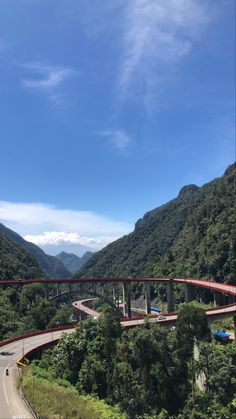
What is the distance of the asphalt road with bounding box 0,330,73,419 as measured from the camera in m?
31.5

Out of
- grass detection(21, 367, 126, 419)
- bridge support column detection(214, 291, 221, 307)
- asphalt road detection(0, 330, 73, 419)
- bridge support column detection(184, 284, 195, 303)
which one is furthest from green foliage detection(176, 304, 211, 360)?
bridge support column detection(184, 284, 195, 303)

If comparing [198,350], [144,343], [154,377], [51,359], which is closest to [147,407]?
[154,377]

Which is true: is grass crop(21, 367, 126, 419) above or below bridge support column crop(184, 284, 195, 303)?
below

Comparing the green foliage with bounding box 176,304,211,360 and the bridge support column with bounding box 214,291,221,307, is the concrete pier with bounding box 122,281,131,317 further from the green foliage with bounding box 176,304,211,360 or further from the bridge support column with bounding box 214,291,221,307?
the green foliage with bounding box 176,304,211,360

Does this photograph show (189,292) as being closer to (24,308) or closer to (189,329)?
(24,308)

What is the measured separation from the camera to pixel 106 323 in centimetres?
5206

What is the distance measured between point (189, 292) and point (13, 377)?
86.4 meters

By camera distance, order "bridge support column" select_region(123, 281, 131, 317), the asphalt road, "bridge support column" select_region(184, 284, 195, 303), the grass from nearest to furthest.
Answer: the grass → the asphalt road → "bridge support column" select_region(184, 284, 195, 303) → "bridge support column" select_region(123, 281, 131, 317)

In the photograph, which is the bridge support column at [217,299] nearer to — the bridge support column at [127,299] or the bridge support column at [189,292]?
the bridge support column at [189,292]

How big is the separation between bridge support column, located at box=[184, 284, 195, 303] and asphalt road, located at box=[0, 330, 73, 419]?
63413mm

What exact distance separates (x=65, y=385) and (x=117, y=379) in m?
5.85

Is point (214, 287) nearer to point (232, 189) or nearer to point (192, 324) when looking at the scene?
point (192, 324)

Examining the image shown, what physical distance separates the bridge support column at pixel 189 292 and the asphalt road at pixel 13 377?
6341cm

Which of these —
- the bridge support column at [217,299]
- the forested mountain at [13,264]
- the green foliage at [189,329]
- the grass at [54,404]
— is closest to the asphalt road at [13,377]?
the grass at [54,404]
